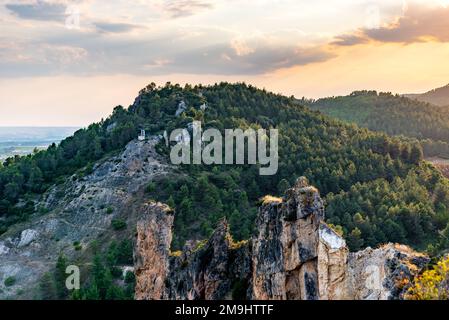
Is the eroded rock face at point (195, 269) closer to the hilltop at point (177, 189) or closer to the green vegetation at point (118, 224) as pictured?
the hilltop at point (177, 189)

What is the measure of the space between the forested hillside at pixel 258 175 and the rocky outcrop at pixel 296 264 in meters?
51.3

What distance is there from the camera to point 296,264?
1230 inches

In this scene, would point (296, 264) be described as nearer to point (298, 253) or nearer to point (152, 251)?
point (298, 253)

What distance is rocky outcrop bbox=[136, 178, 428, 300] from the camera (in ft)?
94.5

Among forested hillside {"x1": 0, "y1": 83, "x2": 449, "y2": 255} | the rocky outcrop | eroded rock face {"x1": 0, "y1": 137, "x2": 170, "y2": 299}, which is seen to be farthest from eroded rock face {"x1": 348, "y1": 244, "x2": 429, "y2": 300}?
eroded rock face {"x1": 0, "y1": 137, "x2": 170, "y2": 299}

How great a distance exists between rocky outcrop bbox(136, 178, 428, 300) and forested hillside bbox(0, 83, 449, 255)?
168 feet

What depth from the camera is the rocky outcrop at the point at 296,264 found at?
94.5 feet

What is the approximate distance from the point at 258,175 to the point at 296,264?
84.8 m

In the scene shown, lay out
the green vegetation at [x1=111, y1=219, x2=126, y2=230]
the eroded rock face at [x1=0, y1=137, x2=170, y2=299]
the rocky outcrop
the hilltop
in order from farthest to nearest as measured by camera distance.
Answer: the green vegetation at [x1=111, y1=219, x2=126, y2=230]
the hilltop
the eroded rock face at [x1=0, y1=137, x2=170, y2=299]
the rocky outcrop

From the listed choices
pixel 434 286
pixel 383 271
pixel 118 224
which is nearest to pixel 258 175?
pixel 118 224

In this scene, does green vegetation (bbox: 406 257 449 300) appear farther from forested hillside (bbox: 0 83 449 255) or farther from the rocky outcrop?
forested hillside (bbox: 0 83 449 255)

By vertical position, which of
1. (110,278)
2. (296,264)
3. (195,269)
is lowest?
(110,278)

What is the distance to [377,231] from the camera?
9500 centimetres
